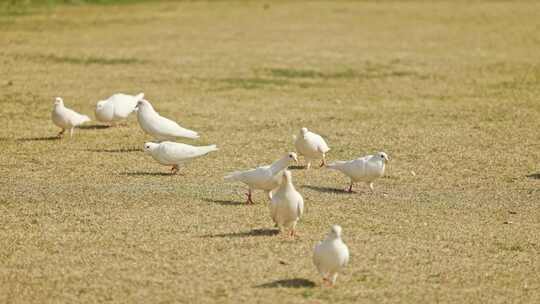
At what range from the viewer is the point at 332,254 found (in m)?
7.31

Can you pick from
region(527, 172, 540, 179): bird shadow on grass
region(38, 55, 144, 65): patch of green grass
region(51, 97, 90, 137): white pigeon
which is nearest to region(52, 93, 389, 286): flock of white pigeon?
region(51, 97, 90, 137): white pigeon

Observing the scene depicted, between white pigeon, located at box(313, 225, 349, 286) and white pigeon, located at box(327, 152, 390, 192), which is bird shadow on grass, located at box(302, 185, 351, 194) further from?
white pigeon, located at box(313, 225, 349, 286)

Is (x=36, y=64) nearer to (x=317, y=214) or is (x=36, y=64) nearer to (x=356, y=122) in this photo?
(x=356, y=122)

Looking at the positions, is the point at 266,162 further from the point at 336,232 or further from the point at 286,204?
the point at 336,232

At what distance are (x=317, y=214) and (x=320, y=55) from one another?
527 inches

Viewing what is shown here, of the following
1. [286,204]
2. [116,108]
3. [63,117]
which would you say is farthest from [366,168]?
[116,108]

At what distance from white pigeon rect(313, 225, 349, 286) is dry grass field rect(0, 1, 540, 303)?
20cm

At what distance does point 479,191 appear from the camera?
1093cm

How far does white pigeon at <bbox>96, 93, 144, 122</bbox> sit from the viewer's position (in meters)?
13.9

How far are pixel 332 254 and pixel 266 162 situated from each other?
4.77 m

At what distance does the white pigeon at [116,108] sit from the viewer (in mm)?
13883

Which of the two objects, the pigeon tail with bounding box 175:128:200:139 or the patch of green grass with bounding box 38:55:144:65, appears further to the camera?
the patch of green grass with bounding box 38:55:144:65

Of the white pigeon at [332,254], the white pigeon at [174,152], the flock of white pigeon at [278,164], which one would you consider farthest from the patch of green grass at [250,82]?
the white pigeon at [332,254]

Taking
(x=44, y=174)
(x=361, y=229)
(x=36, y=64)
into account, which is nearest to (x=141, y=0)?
(x=36, y=64)
